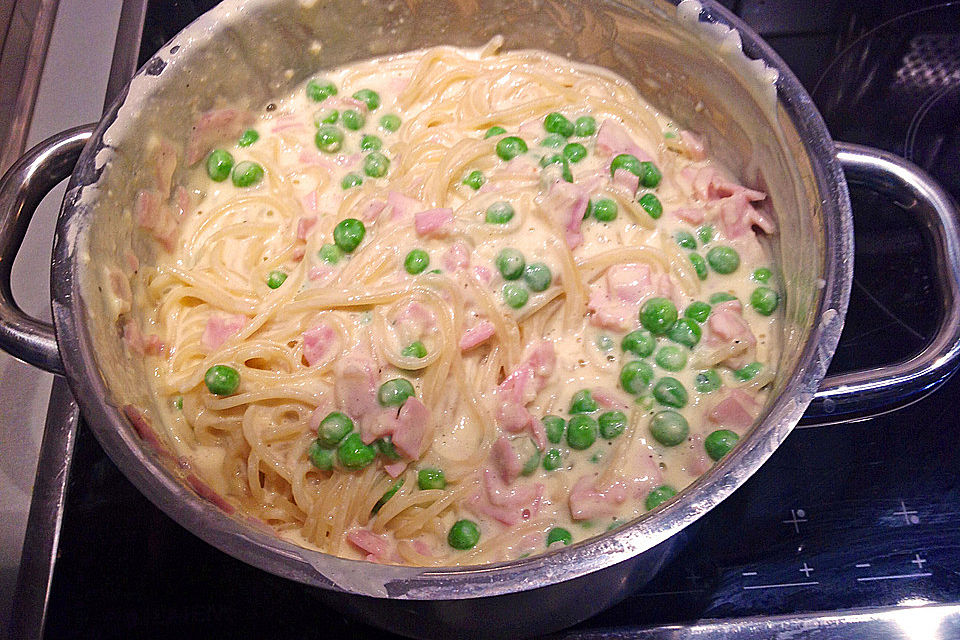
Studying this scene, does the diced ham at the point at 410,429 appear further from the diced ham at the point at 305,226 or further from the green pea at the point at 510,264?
the diced ham at the point at 305,226

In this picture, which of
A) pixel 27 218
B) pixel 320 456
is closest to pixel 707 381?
pixel 320 456

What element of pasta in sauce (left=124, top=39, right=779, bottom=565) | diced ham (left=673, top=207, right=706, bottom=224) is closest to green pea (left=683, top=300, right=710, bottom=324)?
pasta in sauce (left=124, top=39, right=779, bottom=565)

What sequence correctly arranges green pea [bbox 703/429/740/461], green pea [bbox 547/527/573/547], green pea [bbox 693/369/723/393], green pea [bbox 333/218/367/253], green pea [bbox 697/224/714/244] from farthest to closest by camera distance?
green pea [bbox 697/224/714/244], green pea [bbox 333/218/367/253], green pea [bbox 693/369/723/393], green pea [bbox 703/429/740/461], green pea [bbox 547/527/573/547]

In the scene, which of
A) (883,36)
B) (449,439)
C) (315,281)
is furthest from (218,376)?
→ (883,36)

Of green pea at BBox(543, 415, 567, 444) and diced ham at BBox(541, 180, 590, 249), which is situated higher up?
diced ham at BBox(541, 180, 590, 249)

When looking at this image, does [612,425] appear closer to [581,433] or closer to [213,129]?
[581,433]

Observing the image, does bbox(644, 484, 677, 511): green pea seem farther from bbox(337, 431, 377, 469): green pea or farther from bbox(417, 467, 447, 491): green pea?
bbox(337, 431, 377, 469): green pea

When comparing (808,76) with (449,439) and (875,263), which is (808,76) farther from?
(449,439)
